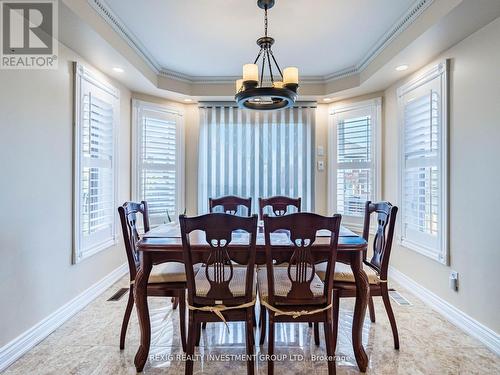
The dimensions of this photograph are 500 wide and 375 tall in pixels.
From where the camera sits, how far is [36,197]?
2242 mm

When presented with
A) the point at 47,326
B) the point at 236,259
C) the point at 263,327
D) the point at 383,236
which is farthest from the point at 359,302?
the point at 47,326

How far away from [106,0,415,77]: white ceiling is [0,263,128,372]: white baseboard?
2.65 meters

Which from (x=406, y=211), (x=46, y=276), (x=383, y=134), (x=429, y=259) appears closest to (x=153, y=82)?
(x=46, y=276)

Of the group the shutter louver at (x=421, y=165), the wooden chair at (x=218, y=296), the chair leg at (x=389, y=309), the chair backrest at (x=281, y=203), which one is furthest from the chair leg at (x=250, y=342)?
the shutter louver at (x=421, y=165)

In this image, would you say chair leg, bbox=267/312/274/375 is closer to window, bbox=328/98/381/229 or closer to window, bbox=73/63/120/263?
window, bbox=73/63/120/263

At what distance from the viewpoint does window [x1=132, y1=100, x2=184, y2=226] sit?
156 inches

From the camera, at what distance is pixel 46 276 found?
2.34m

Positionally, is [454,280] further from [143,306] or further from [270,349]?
[143,306]

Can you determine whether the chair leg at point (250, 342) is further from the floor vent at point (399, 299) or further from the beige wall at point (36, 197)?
the floor vent at point (399, 299)

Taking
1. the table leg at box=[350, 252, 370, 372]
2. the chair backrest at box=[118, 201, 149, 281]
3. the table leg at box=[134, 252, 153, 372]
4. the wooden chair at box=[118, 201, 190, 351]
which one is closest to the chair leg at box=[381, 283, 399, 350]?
the table leg at box=[350, 252, 370, 372]

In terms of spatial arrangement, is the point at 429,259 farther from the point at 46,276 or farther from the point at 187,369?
the point at 46,276

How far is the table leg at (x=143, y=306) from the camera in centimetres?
185

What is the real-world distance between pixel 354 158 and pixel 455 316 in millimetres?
2260

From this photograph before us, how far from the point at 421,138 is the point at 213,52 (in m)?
2.49
